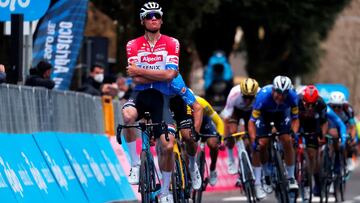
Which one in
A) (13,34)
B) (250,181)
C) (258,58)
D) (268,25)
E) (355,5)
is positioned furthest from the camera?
(355,5)

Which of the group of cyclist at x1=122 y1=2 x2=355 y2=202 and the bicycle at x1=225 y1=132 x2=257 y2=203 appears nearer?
the group of cyclist at x1=122 y1=2 x2=355 y2=202

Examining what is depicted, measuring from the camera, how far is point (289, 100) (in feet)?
57.8

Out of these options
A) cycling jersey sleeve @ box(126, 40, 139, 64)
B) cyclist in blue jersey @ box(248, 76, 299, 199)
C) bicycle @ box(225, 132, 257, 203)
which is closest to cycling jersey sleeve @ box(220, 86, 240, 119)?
bicycle @ box(225, 132, 257, 203)

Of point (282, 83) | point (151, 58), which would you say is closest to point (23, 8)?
point (282, 83)

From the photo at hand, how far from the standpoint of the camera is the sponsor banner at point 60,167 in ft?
50.6

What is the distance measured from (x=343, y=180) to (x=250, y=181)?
402 cm

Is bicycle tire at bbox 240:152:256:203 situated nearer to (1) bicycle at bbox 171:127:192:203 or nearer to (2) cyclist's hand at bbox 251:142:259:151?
(2) cyclist's hand at bbox 251:142:259:151

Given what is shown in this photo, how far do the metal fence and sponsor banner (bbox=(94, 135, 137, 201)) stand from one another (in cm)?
27

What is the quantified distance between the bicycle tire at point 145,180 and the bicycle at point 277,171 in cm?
448

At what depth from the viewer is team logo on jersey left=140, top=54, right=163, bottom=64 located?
1386 cm

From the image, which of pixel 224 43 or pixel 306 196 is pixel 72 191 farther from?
pixel 224 43

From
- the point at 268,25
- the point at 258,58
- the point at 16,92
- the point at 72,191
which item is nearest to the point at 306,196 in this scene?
the point at 72,191

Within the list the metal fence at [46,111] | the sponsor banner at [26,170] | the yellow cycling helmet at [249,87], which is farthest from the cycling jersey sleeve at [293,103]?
the sponsor banner at [26,170]

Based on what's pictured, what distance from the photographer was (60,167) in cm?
1584
